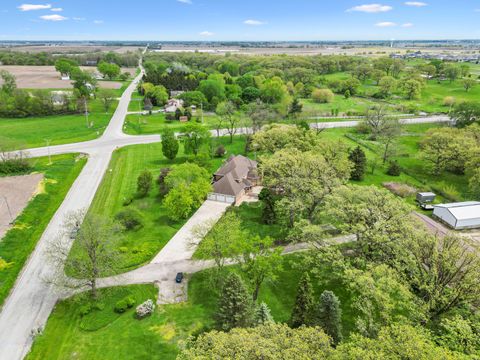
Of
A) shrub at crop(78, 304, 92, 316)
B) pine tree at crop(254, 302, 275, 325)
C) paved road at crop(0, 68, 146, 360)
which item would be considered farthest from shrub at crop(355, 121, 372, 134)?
shrub at crop(78, 304, 92, 316)

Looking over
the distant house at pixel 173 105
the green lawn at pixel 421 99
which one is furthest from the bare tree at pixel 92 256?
the green lawn at pixel 421 99

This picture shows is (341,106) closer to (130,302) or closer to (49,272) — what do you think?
(130,302)

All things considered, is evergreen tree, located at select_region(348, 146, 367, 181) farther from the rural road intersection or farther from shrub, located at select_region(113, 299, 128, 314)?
shrub, located at select_region(113, 299, 128, 314)

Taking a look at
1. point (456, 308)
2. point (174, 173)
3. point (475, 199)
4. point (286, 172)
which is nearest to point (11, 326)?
point (174, 173)

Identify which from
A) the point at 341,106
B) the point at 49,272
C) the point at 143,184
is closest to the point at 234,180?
the point at 143,184

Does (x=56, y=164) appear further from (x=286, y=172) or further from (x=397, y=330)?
(x=397, y=330)

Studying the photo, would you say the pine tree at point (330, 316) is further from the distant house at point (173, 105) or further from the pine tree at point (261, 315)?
the distant house at point (173, 105)
